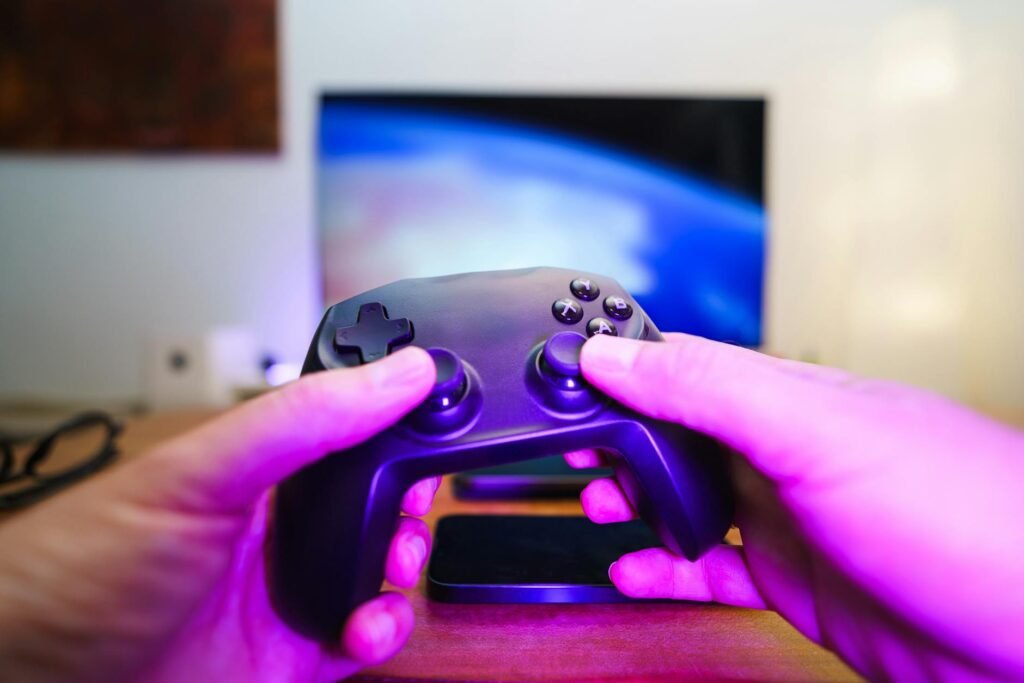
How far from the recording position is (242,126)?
1.27 metres

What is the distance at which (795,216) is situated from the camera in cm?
132

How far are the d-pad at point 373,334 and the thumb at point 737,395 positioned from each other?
0.10 meters

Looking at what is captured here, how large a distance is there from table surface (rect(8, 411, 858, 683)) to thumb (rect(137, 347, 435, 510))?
0.36ft

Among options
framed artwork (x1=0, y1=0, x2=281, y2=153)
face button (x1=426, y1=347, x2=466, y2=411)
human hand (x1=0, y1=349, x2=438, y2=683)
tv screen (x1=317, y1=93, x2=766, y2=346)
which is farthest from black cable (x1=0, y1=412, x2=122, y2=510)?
framed artwork (x1=0, y1=0, x2=281, y2=153)

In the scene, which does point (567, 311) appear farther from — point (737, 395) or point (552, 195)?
point (552, 195)

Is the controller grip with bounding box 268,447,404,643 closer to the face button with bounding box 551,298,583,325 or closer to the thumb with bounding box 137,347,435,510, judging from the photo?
the thumb with bounding box 137,347,435,510

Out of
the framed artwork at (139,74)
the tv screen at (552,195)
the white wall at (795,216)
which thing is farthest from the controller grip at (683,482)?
the framed artwork at (139,74)

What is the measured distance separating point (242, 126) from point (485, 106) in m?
0.54

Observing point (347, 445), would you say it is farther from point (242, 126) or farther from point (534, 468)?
point (242, 126)

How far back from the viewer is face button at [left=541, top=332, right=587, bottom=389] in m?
0.29

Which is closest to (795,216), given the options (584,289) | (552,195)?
(552,195)

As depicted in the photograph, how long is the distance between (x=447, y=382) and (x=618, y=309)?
12 centimetres

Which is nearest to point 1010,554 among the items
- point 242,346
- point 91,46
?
point 242,346

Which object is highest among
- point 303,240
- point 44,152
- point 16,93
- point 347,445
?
point 16,93
